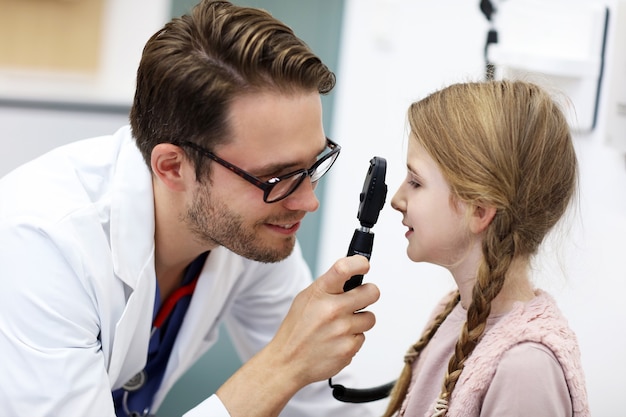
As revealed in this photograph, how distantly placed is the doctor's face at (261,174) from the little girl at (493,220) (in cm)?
17

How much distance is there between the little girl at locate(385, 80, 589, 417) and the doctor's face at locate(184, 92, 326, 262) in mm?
174

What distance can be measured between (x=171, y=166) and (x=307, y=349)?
394 mm

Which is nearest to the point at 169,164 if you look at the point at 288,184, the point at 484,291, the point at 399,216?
the point at 288,184

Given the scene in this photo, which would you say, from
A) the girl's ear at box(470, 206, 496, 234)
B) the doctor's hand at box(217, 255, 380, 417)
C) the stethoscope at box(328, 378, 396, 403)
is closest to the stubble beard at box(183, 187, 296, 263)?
the doctor's hand at box(217, 255, 380, 417)

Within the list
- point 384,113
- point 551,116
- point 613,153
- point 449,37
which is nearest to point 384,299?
point 384,113

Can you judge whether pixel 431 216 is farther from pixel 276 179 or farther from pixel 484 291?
pixel 276 179

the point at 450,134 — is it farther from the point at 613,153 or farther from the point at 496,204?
the point at 613,153

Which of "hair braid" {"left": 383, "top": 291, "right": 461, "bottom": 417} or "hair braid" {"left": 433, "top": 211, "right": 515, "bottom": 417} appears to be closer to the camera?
"hair braid" {"left": 433, "top": 211, "right": 515, "bottom": 417}

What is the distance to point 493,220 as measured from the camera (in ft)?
3.76

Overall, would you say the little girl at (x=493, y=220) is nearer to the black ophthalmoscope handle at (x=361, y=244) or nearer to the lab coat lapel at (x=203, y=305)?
the black ophthalmoscope handle at (x=361, y=244)

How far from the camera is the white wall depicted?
1352 mm

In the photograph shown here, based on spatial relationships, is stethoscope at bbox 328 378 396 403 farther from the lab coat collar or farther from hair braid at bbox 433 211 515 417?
the lab coat collar

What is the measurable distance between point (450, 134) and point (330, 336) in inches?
14.3

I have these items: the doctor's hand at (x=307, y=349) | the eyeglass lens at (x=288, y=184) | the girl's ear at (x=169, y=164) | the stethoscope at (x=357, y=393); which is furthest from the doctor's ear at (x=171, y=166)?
the stethoscope at (x=357, y=393)
